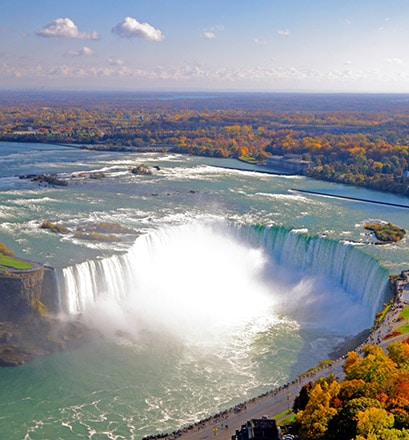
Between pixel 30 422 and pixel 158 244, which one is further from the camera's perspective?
pixel 158 244

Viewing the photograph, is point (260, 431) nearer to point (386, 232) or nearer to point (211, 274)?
point (211, 274)

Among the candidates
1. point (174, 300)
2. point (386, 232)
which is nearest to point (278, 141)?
point (386, 232)

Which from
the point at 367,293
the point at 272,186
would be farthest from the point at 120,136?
the point at 367,293

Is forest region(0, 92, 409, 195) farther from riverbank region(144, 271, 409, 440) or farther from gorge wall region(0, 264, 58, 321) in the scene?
gorge wall region(0, 264, 58, 321)

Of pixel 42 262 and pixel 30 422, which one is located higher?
pixel 42 262

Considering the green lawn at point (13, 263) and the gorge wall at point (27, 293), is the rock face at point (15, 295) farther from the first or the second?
the green lawn at point (13, 263)

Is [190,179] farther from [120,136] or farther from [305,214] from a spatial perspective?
[120,136]
